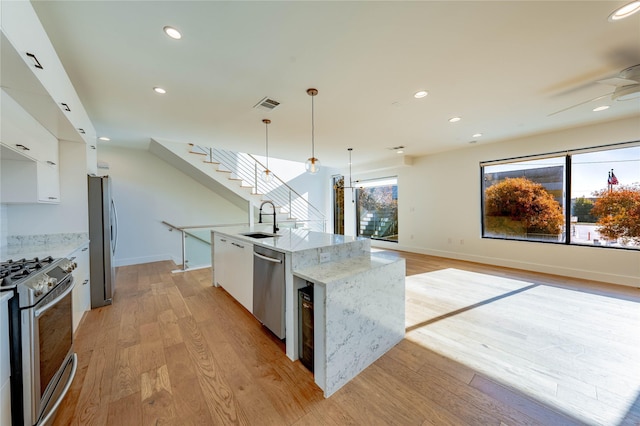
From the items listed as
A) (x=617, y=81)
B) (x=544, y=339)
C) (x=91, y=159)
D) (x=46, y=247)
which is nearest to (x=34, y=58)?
(x=46, y=247)

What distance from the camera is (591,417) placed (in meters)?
1.43

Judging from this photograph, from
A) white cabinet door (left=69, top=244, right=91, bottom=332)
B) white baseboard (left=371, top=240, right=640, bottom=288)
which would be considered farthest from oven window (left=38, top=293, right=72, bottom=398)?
white baseboard (left=371, top=240, right=640, bottom=288)

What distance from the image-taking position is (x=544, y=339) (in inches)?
87.9

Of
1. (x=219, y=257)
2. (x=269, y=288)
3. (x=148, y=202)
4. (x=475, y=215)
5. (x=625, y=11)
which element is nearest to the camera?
(x=625, y=11)

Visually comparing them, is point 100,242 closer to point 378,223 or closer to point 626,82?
point 626,82

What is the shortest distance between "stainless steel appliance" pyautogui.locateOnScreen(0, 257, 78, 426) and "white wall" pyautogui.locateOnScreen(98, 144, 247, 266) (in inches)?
167

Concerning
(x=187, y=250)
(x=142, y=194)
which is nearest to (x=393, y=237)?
(x=187, y=250)

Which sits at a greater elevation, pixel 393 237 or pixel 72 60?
pixel 72 60

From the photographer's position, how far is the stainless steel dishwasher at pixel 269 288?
201 cm

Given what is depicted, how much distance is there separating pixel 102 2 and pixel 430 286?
4630 millimetres

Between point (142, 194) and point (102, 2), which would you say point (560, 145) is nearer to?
point (102, 2)

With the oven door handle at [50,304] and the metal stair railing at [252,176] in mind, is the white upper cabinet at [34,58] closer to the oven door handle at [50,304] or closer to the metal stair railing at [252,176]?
the oven door handle at [50,304]

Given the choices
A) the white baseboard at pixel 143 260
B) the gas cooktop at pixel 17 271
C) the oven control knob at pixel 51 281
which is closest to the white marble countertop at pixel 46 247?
the gas cooktop at pixel 17 271

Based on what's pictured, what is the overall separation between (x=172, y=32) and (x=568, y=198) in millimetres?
6185
